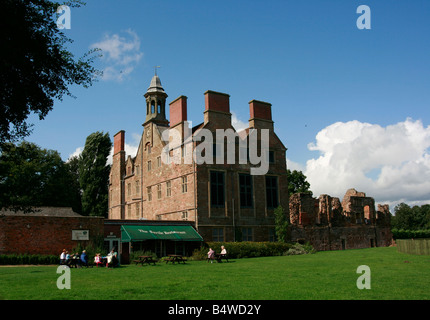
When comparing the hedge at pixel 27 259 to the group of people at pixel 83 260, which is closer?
the group of people at pixel 83 260

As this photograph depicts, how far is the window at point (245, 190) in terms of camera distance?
4122cm

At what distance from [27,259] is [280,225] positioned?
24023 mm

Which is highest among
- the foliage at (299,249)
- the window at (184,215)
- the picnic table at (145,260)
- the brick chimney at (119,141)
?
the brick chimney at (119,141)

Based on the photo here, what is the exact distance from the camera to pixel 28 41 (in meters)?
13.2

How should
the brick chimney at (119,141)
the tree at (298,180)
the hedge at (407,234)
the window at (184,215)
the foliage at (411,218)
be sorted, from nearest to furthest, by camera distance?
the window at (184,215), the brick chimney at (119,141), the hedge at (407,234), the tree at (298,180), the foliage at (411,218)

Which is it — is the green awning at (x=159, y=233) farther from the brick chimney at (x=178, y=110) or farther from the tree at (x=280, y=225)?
the brick chimney at (x=178, y=110)

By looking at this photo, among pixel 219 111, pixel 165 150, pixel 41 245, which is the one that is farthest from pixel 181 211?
pixel 41 245

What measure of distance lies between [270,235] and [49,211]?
89.5 ft

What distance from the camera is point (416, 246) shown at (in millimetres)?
32469

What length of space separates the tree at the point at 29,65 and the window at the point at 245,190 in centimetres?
2725

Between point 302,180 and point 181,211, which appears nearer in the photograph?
point 181,211

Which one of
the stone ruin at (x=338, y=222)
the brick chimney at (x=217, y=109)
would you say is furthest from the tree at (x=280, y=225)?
the brick chimney at (x=217, y=109)

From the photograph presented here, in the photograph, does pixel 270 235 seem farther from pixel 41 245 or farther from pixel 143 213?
pixel 41 245

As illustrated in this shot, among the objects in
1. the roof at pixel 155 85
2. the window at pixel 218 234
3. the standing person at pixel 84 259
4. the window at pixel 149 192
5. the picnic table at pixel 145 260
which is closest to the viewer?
the standing person at pixel 84 259
